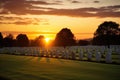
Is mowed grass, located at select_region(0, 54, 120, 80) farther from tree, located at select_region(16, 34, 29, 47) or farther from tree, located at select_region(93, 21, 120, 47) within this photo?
tree, located at select_region(16, 34, 29, 47)

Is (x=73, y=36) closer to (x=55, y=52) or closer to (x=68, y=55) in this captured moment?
(x=55, y=52)

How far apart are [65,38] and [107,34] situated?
1432cm

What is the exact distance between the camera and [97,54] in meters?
25.1

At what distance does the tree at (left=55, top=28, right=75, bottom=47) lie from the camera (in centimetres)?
6606

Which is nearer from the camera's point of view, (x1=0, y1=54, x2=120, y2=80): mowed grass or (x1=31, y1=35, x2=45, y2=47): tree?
(x1=0, y1=54, x2=120, y2=80): mowed grass

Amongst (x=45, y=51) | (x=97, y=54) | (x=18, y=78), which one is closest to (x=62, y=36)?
(x=45, y=51)

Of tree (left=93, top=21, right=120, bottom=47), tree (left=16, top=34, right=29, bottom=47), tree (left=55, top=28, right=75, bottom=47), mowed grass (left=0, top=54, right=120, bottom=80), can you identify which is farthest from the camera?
tree (left=16, top=34, right=29, bottom=47)

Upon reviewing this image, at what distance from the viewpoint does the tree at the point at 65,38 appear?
66.1 metres

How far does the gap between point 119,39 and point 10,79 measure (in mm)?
44549

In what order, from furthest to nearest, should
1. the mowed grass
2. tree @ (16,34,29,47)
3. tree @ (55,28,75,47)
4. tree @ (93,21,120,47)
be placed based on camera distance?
tree @ (16,34,29,47)
tree @ (55,28,75,47)
tree @ (93,21,120,47)
the mowed grass

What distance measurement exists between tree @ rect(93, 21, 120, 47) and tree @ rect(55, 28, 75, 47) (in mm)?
9999

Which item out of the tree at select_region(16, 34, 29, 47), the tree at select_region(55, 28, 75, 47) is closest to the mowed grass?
the tree at select_region(55, 28, 75, 47)

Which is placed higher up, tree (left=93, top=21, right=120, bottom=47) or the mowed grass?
tree (left=93, top=21, right=120, bottom=47)

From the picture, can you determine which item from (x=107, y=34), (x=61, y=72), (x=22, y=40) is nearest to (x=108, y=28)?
(x=107, y=34)
